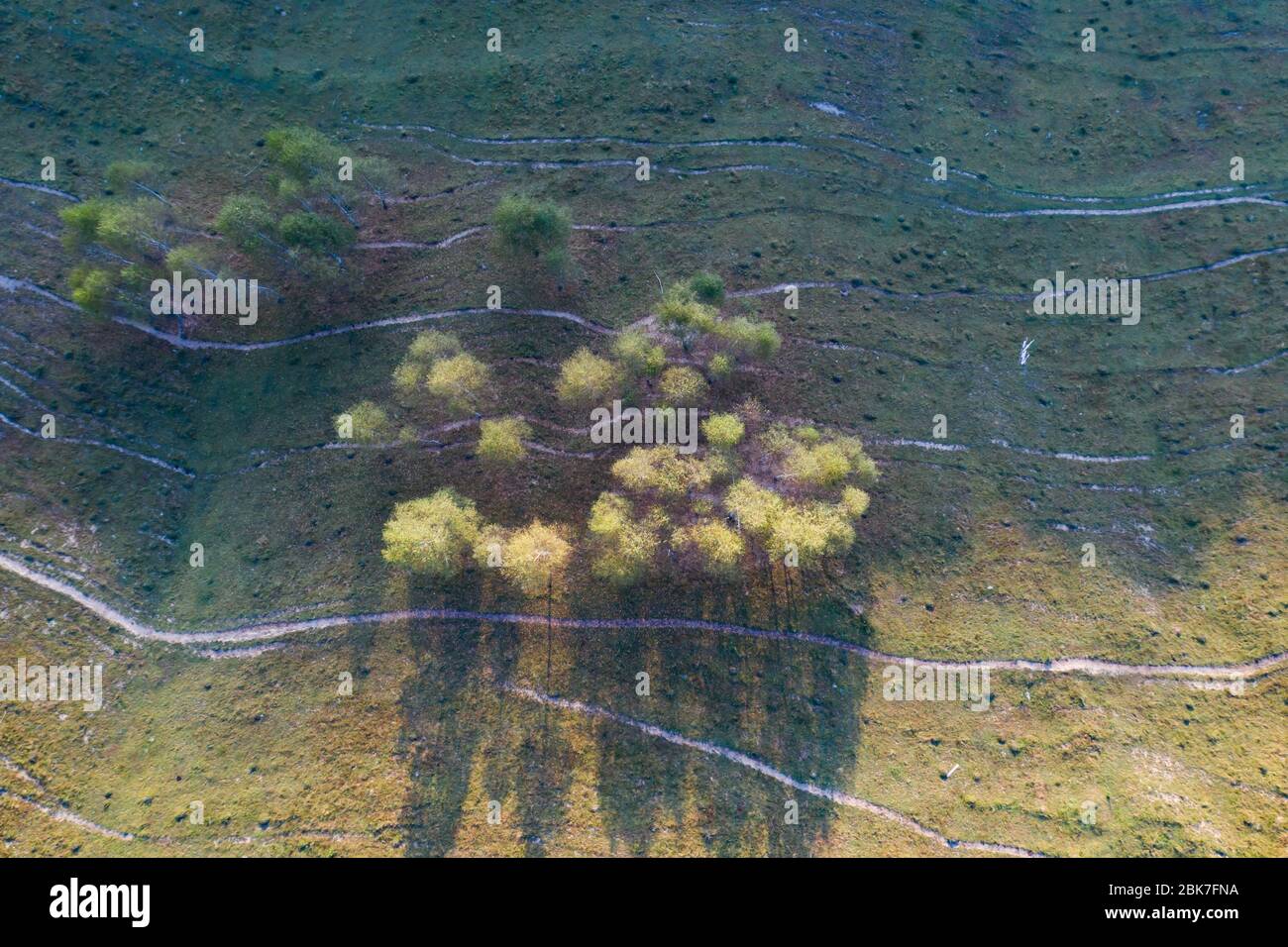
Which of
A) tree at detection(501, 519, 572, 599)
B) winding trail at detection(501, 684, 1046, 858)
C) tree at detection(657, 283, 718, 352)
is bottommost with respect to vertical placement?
winding trail at detection(501, 684, 1046, 858)

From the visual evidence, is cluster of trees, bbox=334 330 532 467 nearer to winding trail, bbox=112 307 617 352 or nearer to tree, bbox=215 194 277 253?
winding trail, bbox=112 307 617 352

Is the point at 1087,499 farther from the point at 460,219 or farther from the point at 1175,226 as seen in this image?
the point at 460,219

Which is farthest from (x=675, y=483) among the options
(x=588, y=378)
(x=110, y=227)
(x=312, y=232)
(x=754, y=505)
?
(x=110, y=227)

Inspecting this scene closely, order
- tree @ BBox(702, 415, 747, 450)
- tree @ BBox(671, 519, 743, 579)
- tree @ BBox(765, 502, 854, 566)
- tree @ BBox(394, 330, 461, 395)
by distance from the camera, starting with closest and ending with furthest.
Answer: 1. tree @ BBox(765, 502, 854, 566)
2. tree @ BBox(671, 519, 743, 579)
3. tree @ BBox(702, 415, 747, 450)
4. tree @ BBox(394, 330, 461, 395)

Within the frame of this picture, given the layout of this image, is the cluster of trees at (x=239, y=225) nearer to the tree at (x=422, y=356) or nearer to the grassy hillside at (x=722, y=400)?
the grassy hillside at (x=722, y=400)

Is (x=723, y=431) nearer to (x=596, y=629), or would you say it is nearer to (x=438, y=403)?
(x=596, y=629)

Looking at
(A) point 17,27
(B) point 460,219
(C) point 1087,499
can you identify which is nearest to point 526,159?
(B) point 460,219

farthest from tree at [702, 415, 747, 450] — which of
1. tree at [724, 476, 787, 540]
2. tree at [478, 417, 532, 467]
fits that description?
tree at [478, 417, 532, 467]
